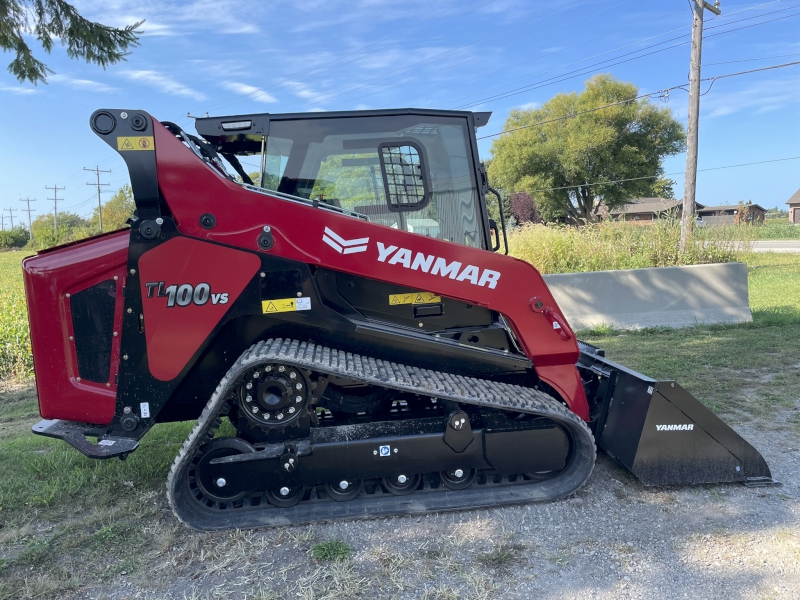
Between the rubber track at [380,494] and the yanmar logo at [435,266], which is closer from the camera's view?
the rubber track at [380,494]

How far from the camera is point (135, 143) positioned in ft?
10.5

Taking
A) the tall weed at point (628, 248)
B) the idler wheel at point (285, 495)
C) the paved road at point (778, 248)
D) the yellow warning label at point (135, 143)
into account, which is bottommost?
the paved road at point (778, 248)

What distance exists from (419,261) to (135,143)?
67.1 inches

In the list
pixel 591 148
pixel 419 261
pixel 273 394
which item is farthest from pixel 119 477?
pixel 591 148

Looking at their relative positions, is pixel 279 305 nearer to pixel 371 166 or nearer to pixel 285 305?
pixel 285 305

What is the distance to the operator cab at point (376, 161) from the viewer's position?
145 inches

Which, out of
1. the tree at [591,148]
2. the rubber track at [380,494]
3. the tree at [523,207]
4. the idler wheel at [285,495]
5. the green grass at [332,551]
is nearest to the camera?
the green grass at [332,551]

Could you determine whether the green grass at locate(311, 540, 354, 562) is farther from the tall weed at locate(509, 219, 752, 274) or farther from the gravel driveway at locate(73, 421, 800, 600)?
the tall weed at locate(509, 219, 752, 274)

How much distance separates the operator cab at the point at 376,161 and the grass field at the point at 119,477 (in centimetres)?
201

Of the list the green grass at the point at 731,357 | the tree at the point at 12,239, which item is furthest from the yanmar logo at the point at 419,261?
the tree at the point at 12,239

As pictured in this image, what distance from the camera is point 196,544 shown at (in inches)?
124

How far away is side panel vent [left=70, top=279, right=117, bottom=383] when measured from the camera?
3406 mm

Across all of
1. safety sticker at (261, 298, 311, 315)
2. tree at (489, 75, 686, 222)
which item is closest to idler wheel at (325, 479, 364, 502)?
safety sticker at (261, 298, 311, 315)

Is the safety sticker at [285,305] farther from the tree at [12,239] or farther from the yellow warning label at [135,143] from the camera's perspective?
the tree at [12,239]
